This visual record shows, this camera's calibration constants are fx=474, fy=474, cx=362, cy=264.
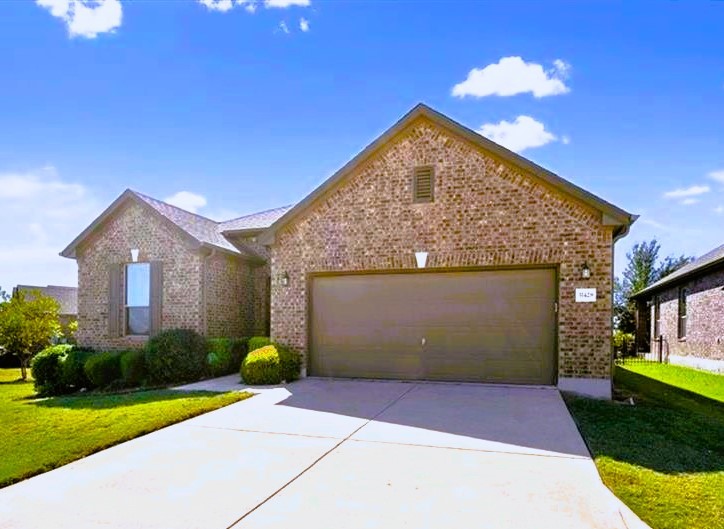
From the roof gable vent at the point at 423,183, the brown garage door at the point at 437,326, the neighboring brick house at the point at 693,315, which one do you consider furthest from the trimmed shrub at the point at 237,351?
the neighboring brick house at the point at 693,315

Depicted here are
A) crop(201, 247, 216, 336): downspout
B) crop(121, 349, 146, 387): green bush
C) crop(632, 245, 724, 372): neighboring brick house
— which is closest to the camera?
crop(121, 349, 146, 387): green bush

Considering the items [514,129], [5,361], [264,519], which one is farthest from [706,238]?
[5,361]

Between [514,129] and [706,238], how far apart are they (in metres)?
34.9

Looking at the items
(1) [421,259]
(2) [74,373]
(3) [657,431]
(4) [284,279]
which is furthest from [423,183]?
(2) [74,373]

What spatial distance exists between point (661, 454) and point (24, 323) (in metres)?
22.0

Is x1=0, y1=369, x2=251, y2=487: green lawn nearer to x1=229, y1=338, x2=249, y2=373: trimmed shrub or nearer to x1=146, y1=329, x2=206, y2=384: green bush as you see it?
x1=146, y1=329, x2=206, y2=384: green bush

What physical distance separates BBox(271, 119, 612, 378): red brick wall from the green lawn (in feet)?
11.7

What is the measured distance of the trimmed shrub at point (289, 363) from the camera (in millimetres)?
10859

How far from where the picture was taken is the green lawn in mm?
5594

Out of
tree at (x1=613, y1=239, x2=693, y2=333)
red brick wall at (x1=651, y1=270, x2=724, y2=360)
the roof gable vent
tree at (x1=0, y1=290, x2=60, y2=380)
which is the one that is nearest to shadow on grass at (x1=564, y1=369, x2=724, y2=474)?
the roof gable vent

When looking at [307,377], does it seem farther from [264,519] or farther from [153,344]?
[264,519]

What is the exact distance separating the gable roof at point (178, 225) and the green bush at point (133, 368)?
3.38m

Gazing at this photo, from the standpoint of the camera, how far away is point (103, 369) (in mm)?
12633

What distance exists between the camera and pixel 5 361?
25.5 metres
